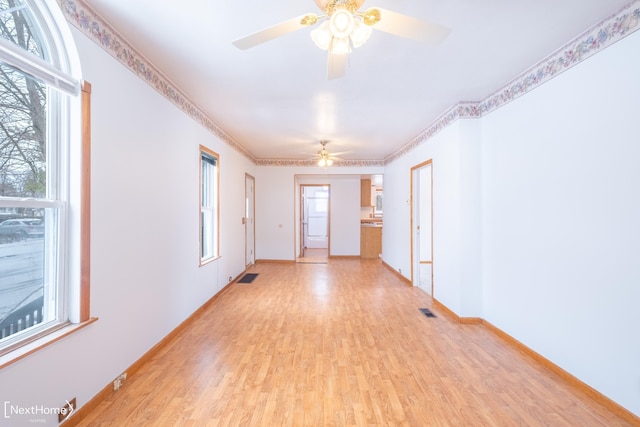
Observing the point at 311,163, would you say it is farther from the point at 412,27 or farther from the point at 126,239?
the point at 412,27

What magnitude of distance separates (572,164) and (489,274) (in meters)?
1.47

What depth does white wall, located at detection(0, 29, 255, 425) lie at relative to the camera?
63.1 inches

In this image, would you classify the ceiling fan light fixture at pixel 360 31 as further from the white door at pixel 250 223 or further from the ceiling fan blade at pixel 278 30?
the white door at pixel 250 223

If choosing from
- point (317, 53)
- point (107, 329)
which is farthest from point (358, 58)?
point (107, 329)

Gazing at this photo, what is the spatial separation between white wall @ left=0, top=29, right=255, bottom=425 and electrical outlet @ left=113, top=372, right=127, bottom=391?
0.18ft

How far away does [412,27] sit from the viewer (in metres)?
1.36

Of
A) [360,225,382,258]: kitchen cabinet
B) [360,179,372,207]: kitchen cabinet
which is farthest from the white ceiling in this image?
[360,225,382,258]: kitchen cabinet

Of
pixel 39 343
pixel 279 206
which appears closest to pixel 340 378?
pixel 39 343

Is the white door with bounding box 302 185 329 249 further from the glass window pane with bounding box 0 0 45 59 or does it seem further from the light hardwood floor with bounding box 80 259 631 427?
the glass window pane with bounding box 0 0 45 59

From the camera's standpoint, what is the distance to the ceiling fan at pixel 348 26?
1296mm

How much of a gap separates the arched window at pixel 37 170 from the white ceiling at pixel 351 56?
1.39ft

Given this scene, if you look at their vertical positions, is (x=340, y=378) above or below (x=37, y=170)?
below

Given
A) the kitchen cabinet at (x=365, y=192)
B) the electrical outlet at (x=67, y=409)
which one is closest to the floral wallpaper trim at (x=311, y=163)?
the kitchen cabinet at (x=365, y=192)

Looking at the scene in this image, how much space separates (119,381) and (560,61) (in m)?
4.12
